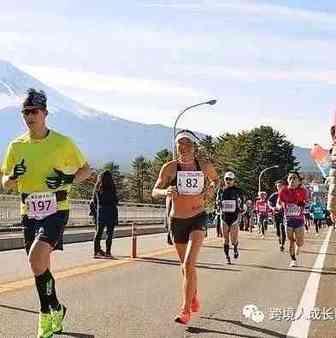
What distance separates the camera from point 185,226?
8406mm

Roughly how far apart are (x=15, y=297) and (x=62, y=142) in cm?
304

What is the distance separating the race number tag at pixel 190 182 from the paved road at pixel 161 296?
4.33 ft

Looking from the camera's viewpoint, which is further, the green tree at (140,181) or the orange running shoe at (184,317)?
the green tree at (140,181)

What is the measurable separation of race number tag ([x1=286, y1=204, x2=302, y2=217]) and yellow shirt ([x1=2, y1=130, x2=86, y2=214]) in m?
8.79

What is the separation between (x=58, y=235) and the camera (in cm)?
706

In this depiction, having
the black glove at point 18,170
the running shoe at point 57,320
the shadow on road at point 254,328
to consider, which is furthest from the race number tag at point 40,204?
the shadow on road at point 254,328

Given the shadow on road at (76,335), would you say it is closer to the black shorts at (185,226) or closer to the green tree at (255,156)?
the black shorts at (185,226)

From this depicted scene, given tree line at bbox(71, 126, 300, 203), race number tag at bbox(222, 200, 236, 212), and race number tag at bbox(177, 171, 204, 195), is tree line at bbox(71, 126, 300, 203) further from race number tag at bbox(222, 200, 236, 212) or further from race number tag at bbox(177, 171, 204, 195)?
race number tag at bbox(177, 171, 204, 195)

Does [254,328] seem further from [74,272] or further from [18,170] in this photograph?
[74,272]

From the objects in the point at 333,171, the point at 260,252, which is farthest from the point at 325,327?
the point at 260,252

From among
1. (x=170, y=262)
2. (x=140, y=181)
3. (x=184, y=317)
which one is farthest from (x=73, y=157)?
(x=140, y=181)

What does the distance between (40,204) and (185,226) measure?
1969 millimetres

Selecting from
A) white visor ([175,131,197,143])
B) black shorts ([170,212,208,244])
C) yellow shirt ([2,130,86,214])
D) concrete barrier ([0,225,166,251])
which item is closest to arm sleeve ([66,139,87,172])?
yellow shirt ([2,130,86,214])

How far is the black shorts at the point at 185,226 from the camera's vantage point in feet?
27.5
